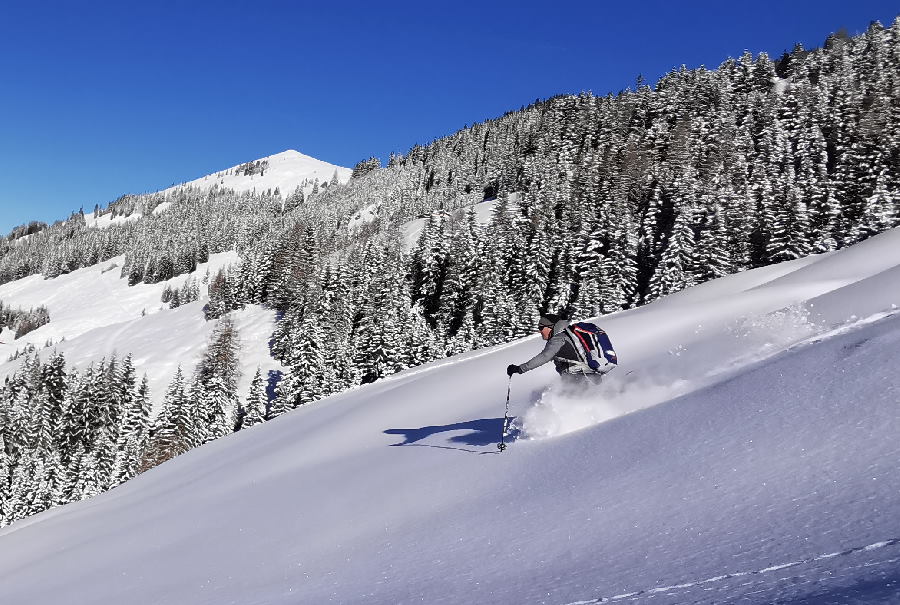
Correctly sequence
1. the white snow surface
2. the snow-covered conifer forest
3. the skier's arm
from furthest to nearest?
the snow-covered conifer forest, the skier's arm, the white snow surface

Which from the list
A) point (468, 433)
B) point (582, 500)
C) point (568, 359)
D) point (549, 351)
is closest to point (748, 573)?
point (582, 500)

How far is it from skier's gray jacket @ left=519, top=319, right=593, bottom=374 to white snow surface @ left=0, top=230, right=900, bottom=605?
0.37m

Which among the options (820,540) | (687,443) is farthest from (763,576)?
(687,443)

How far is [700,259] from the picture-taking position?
53500mm

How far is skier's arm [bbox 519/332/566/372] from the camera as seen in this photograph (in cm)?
831

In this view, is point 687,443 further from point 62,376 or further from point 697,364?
point 62,376

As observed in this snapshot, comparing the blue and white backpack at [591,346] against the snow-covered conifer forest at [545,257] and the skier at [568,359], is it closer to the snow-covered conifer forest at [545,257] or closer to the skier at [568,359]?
the skier at [568,359]

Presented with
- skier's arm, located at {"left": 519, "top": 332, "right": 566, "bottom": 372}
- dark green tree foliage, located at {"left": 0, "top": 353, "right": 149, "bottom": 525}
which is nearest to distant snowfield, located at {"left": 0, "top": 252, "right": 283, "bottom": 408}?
dark green tree foliage, located at {"left": 0, "top": 353, "right": 149, "bottom": 525}

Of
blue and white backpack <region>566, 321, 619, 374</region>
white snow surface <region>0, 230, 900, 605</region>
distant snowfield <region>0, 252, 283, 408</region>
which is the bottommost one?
white snow surface <region>0, 230, 900, 605</region>

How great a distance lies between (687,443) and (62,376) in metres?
95.4

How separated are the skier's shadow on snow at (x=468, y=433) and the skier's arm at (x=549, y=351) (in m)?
1.07

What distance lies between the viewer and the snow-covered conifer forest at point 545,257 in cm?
5609

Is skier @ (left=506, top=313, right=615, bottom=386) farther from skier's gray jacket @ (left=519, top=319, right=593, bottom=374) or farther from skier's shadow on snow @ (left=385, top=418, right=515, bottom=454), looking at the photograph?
skier's shadow on snow @ (left=385, top=418, right=515, bottom=454)

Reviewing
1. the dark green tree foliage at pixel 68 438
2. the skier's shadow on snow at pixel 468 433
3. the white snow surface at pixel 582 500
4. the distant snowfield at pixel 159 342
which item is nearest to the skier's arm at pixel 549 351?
the white snow surface at pixel 582 500
